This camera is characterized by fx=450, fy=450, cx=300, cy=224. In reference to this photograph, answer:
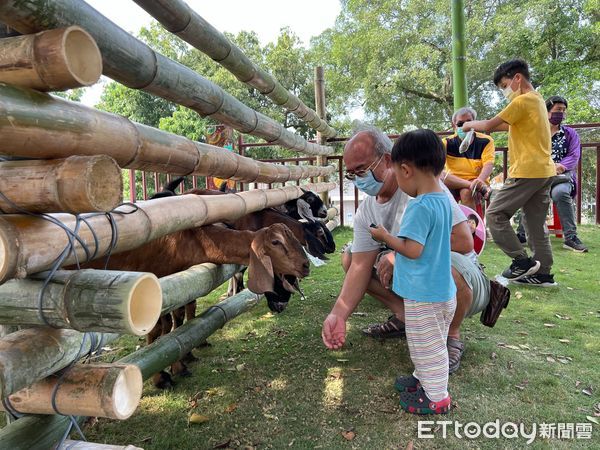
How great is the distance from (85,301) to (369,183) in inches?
72.0

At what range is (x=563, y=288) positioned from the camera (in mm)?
4559

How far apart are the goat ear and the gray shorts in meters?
1.12

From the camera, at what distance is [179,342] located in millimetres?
2531

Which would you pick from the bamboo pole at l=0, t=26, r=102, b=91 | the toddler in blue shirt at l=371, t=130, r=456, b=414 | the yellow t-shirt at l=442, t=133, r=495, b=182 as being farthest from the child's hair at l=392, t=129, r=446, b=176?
the yellow t-shirt at l=442, t=133, r=495, b=182

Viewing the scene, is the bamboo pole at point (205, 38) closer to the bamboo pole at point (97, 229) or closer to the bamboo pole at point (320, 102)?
the bamboo pole at point (97, 229)

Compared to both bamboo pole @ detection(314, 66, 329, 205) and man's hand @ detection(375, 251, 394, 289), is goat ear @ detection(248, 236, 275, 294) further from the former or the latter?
bamboo pole @ detection(314, 66, 329, 205)

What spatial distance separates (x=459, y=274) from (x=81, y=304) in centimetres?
208

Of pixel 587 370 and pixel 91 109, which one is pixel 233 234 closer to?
pixel 91 109

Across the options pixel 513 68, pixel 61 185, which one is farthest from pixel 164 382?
pixel 513 68

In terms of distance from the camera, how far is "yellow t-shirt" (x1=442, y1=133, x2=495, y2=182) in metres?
5.18

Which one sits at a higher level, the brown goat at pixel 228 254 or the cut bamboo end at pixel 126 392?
the brown goat at pixel 228 254

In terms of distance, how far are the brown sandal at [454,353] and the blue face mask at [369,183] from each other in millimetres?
1055

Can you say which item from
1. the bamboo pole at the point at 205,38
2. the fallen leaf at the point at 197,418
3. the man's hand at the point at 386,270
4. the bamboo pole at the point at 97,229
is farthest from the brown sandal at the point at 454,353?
the bamboo pole at the point at 205,38

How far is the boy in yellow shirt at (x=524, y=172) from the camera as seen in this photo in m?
4.14
